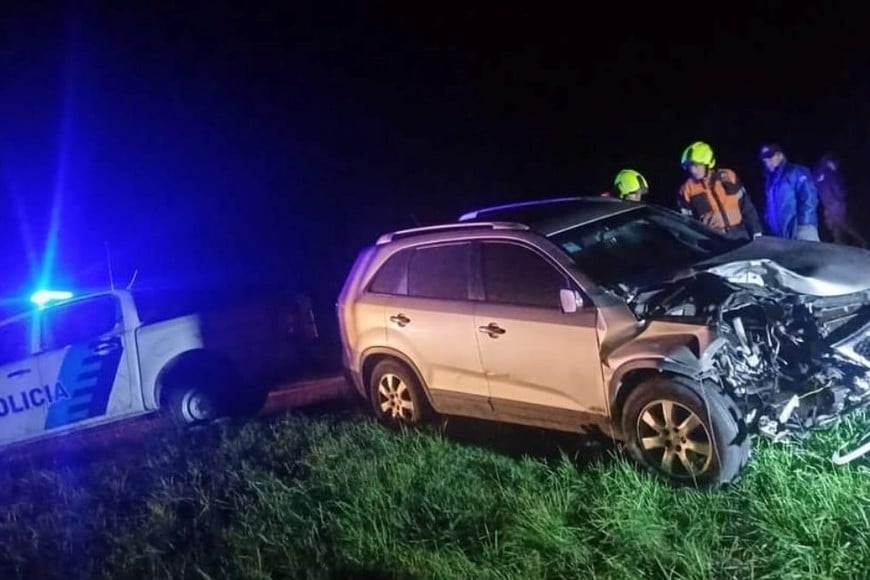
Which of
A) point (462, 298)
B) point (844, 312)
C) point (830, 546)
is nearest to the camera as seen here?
point (830, 546)

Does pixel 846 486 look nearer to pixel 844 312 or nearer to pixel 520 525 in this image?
pixel 844 312

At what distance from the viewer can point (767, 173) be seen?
28.5ft

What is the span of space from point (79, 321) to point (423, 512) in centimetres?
410

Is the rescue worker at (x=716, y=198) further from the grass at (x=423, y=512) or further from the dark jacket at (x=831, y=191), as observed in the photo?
the grass at (x=423, y=512)

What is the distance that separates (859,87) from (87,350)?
1895cm

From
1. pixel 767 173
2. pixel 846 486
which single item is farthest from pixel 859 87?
pixel 846 486

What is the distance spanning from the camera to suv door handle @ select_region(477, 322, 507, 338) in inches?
251

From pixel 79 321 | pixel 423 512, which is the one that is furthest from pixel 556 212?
pixel 79 321

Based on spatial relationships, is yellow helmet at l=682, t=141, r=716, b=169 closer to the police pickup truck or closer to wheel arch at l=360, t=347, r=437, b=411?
wheel arch at l=360, t=347, r=437, b=411

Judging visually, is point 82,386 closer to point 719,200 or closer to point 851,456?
point 719,200

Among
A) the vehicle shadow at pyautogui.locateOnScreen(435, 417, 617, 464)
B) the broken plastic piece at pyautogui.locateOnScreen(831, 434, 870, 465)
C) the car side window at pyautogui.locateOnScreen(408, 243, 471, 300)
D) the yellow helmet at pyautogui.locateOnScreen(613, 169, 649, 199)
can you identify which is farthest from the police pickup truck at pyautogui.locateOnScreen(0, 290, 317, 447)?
the broken plastic piece at pyautogui.locateOnScreen(831, 434, 870, 465)

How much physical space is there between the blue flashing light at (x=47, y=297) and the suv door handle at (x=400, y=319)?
302 centimetres

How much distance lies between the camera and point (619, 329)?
Result: 5.73 meters

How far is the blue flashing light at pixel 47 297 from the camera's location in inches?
338
